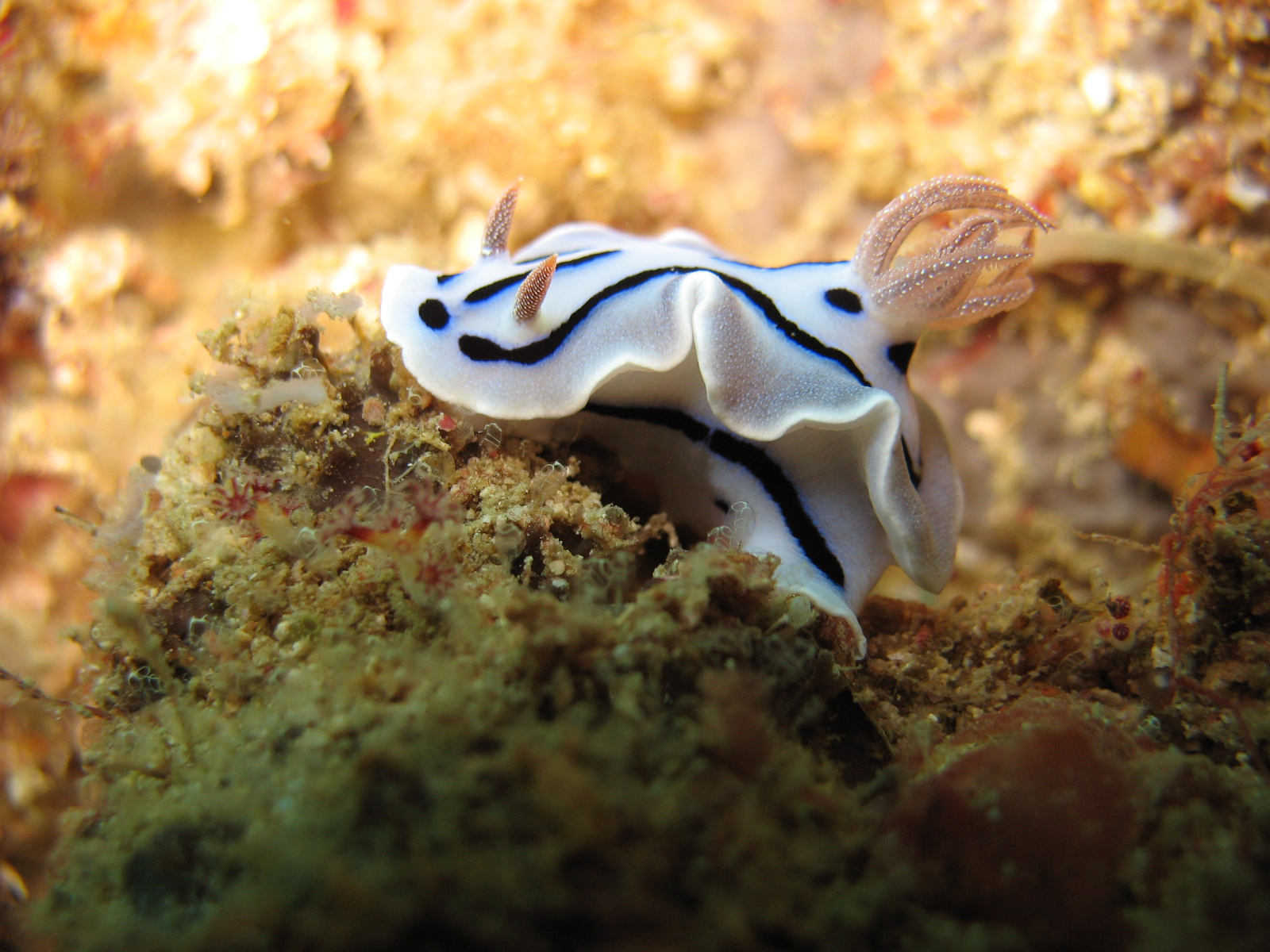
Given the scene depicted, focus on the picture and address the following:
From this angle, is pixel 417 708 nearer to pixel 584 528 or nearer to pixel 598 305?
pixel 584 528

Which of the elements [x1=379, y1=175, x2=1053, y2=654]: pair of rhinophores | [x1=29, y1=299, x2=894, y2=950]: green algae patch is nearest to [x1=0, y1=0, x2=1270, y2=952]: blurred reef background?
[x1=29, y1=299, x2=894, y2=950]: green algae patch

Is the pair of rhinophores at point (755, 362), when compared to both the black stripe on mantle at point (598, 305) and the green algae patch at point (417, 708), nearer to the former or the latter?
the black stripe on mantle at point (598, 305)

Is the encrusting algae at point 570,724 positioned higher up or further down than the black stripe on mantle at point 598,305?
further down

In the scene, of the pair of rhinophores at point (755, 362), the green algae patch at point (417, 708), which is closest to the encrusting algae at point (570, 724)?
the green algae patch at point (417, 708)

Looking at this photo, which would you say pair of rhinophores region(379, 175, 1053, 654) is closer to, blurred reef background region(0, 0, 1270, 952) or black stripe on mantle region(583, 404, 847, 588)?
black stripe on mantle region(583, 404, 847, 588)

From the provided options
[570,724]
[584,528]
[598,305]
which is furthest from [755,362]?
[570,724]
